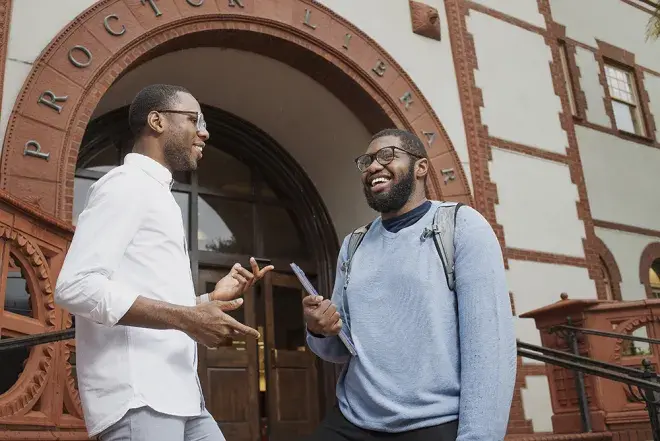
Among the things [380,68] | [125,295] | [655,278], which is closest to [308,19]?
[380,68]

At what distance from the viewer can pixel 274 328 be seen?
7902 millimetres

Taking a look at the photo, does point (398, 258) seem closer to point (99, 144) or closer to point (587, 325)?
point (587, 325)

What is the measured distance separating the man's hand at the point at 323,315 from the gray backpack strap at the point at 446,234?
38 cm

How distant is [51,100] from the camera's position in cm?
544

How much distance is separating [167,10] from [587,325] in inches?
193

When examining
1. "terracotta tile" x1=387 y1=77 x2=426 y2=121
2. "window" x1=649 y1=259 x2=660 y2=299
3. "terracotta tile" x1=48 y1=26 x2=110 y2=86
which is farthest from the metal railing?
"window" x1=649 y1=259 x2=660 y2=299

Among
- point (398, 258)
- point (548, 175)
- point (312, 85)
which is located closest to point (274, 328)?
point (312, 85)

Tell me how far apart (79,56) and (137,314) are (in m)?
4.66

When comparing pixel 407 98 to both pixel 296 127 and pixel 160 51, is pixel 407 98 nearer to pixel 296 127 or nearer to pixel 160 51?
pixel 296 127

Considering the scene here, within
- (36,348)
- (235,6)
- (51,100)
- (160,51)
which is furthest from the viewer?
(235,6)

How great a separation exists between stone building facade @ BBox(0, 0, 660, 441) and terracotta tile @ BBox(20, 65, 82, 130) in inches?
0.5

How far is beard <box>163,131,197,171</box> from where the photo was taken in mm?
2152

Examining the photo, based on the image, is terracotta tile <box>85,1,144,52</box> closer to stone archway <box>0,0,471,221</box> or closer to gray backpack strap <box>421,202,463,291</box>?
stone archway <box>0,0,471,221</box>

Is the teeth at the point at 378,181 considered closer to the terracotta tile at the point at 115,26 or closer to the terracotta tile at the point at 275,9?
the terracotta tile at the point at 115,26
